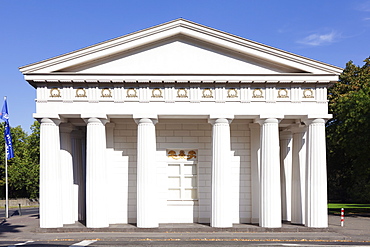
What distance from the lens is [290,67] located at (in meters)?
21.8

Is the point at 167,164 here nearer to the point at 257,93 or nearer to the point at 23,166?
the point at 257,93

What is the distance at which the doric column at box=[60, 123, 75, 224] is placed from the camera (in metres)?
22.6

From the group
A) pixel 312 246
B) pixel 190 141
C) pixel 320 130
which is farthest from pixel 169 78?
pixel 312 246

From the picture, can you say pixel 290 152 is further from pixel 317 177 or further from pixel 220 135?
pixel 220 135

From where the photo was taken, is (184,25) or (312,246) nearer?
(312,246)

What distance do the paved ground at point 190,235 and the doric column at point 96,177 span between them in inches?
27.2

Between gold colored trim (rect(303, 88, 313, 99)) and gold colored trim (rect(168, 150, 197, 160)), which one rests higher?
gold colored trim (rect(303, 88, 313, 99))

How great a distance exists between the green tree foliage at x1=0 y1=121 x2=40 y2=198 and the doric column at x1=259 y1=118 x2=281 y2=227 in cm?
4569

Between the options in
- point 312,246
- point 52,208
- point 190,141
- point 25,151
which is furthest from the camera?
point 25,151

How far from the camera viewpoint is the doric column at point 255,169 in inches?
926

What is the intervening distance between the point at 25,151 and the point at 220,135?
1950 inches

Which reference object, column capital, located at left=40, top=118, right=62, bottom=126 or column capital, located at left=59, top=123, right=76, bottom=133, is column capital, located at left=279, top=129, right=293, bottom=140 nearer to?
column capital, located at left=59, top=123, right=76, bottom=133

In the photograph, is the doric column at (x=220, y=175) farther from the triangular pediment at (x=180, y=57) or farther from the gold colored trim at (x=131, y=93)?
the gold colored trim at (x=131, y=93)

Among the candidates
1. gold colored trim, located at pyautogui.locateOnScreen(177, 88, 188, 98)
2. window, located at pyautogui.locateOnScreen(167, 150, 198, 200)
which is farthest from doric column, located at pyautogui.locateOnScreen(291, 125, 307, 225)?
gold colored trim, located at pyautogui.locateOnScreen(177, 88, 188, 98)
